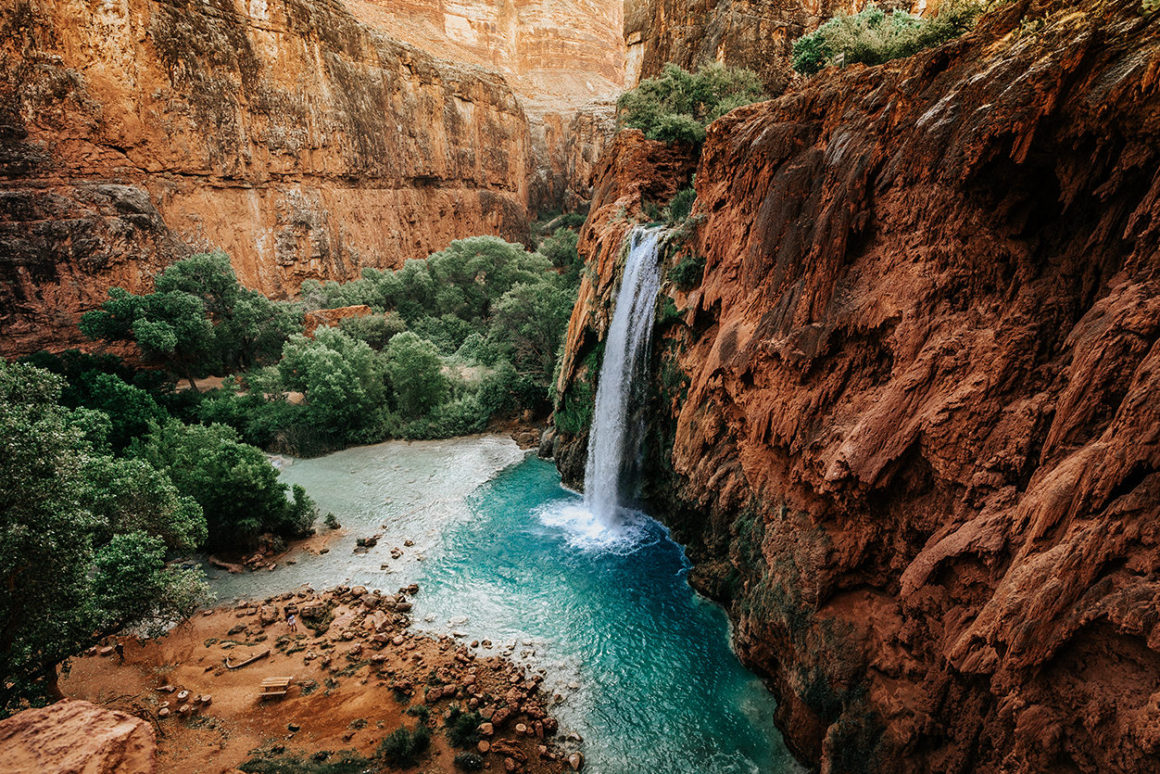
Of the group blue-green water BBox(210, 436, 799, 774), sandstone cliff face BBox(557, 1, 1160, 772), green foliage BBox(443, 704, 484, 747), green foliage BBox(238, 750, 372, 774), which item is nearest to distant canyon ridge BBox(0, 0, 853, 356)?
blue-green water BBox(210, 436, 799, 774)

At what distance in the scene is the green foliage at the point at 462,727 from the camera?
8617 mm

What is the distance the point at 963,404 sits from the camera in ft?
21.3

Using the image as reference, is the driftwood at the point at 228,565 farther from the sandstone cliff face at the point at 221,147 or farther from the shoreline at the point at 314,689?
the sandstone cliff face at the point at 221,147

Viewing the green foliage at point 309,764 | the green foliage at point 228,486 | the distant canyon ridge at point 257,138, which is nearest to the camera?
the green foliage at point 309,764

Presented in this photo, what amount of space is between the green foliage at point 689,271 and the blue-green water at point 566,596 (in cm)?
778

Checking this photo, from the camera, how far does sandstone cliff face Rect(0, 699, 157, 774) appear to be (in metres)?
3.27

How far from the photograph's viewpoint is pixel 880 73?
9.48m

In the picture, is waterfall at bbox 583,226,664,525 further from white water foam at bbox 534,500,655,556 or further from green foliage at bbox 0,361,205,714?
green foliage at bbox 0,361,205,714

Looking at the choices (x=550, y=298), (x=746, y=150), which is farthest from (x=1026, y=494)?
(x=550, y=298)

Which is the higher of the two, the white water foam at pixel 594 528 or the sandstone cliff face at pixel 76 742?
the sandstone cliff face at pixel 76 742

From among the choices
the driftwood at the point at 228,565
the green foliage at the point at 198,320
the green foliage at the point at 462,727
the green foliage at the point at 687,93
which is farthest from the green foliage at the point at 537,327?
the green foliage at the point at 462,727

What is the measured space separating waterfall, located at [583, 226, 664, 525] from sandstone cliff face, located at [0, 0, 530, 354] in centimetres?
2970

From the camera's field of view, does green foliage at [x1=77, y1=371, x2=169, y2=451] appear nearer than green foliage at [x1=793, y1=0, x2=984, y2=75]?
No

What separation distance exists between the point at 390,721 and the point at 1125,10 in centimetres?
1417
